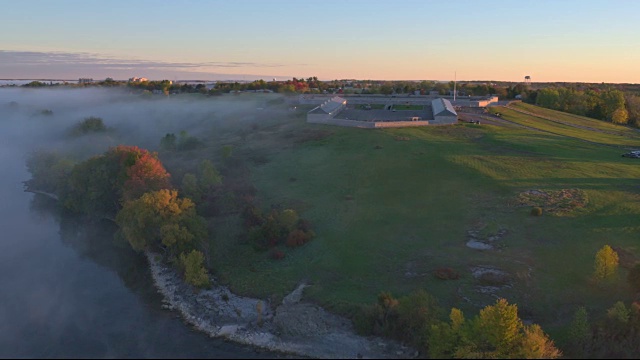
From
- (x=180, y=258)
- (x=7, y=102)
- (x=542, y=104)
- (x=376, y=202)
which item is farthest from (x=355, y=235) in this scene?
(x=7, y=102)

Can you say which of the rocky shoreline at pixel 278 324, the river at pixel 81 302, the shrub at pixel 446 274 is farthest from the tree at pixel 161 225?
the shrub at pixel 446 274

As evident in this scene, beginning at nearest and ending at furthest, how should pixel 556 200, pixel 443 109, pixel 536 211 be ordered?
1. pixel 536 211
2. pixel 556 200
3. pixel 443 109

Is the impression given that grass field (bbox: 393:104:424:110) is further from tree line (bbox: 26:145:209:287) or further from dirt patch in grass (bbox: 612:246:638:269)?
dirt patch in grass (bbox: 612:246:638:269)

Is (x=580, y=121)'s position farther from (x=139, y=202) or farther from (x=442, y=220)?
(x=139, y=202)

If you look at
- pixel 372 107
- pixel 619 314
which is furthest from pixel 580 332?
pixel 372 107

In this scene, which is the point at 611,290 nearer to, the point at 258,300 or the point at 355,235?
the point at 355,235

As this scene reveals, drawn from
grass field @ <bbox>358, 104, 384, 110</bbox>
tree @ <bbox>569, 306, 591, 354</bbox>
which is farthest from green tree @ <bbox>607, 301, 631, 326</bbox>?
grass field @ <bbox>358, 104, 384, 110</bbox>
